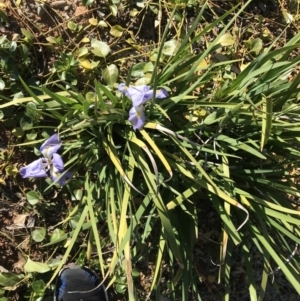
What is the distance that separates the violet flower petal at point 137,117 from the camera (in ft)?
4.00

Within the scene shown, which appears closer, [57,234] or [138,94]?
[138,94]

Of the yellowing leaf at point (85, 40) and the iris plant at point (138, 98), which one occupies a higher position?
the iris plant at point (138, 98)

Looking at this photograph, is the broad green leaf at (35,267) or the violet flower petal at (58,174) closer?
the violet flower petal at (58,174)

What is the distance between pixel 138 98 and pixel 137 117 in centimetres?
7

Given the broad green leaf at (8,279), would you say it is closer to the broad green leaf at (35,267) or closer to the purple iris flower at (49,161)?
the broad green leaf at (35,267)

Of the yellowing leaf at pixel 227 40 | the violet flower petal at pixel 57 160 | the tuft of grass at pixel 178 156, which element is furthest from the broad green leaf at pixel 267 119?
the violet flower petal at pixel 57 160

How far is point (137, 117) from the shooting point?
1227mm

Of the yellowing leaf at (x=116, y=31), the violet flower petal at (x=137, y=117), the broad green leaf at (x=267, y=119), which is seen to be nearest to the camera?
the broad green leaf at (x=267, y=119)

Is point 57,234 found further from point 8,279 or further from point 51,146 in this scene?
point 51,146

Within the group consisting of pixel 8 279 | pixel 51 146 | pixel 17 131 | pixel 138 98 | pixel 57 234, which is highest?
pixel 138 98

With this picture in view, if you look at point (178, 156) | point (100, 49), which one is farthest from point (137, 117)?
point (100, 49)

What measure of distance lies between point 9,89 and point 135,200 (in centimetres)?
50

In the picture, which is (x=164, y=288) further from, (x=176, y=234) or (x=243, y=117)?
(x=243, y=117)

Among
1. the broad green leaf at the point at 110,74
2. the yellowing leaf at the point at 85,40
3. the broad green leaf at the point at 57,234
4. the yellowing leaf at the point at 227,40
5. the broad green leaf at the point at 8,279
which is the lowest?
the broad green leaf at the point at 8,279
